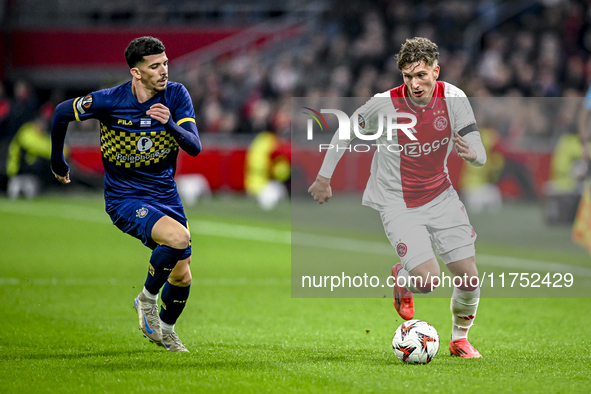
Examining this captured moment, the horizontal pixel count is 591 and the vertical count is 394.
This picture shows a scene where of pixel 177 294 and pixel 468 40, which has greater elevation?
pixel 468 40

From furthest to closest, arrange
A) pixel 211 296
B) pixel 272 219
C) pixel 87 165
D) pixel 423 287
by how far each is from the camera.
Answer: pixel 87 165 < pixel 272 219 < pixel 211 296 < pixel 423 287

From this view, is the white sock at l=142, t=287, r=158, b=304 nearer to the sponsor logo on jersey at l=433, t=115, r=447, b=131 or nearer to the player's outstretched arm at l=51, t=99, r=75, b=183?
the player's outstretched arm at l=51, t=99, r=75, b=183

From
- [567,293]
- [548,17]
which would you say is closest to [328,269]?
[567,293]

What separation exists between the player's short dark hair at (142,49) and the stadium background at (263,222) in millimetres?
2003

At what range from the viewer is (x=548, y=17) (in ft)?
67.1

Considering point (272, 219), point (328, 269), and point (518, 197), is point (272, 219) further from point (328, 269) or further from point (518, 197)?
point (328, 269)

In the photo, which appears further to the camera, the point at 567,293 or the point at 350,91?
the point at 350,91

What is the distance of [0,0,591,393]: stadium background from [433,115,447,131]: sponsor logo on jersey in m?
1.60

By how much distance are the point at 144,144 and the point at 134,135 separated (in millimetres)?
91

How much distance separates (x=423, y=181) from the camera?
5.77 meters

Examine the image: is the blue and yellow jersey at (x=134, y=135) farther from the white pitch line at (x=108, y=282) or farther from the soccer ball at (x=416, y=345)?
the white pitch line at (x=108, y=282)

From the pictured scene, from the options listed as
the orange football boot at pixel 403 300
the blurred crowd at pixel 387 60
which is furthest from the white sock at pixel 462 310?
the blurred crowd at pixel 387 60

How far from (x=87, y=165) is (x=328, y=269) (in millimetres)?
10015

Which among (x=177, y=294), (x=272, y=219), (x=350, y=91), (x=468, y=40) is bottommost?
(x=272, y=219)
